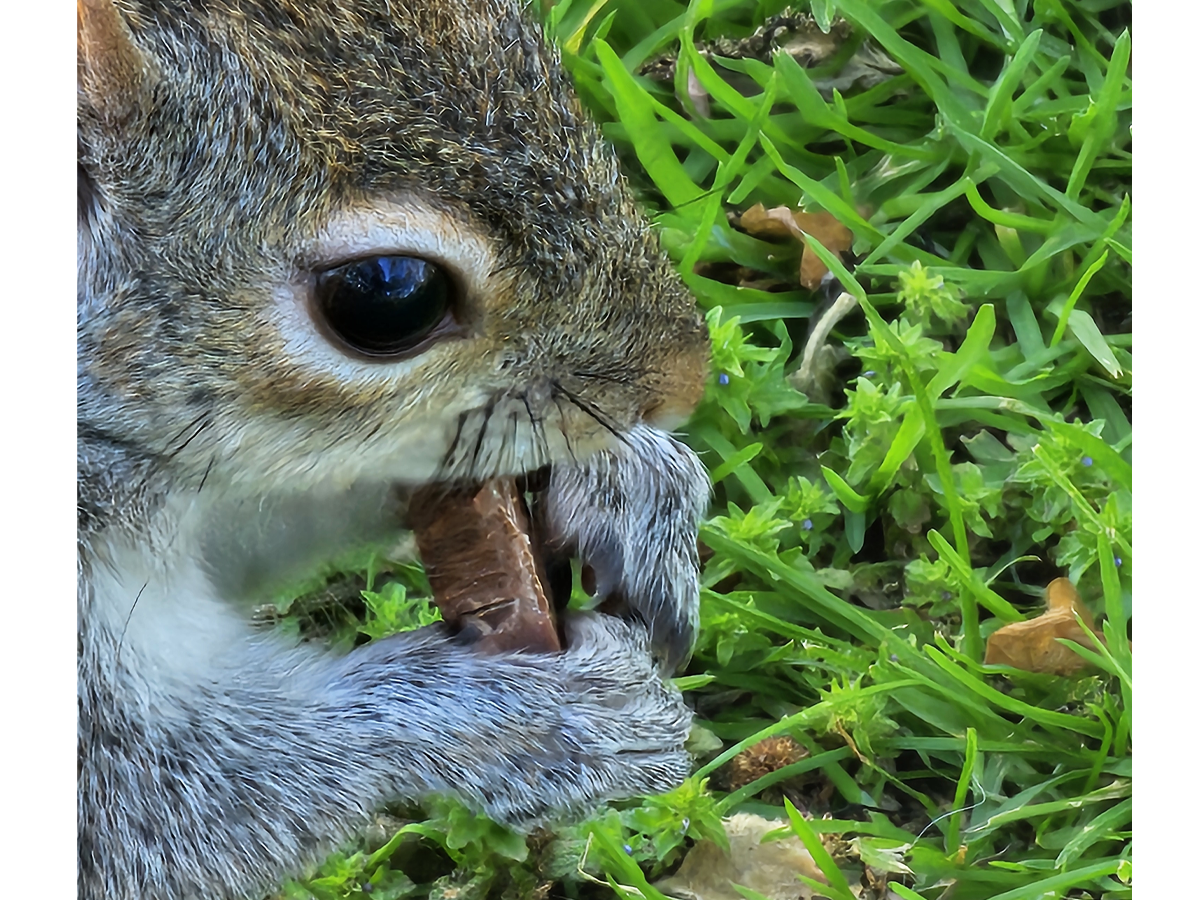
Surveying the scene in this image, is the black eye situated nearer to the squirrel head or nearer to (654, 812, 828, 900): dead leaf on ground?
the squirrel head

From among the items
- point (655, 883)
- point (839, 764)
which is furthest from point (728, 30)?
point (655, 883)

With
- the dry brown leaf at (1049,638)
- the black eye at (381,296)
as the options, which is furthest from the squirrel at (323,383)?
the dry brown leaf at (1049,638)

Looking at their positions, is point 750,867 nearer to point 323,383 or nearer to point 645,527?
point 645,527

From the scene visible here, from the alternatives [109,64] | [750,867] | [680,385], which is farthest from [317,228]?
[750,867]

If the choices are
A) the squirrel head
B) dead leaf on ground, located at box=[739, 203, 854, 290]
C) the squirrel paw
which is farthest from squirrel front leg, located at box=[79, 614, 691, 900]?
dead leaf on ground, located at box=[739, 203, 854, 290]

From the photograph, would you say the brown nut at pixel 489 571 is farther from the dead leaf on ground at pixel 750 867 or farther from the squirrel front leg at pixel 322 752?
the dead leaf on ground at pixel 750 867
